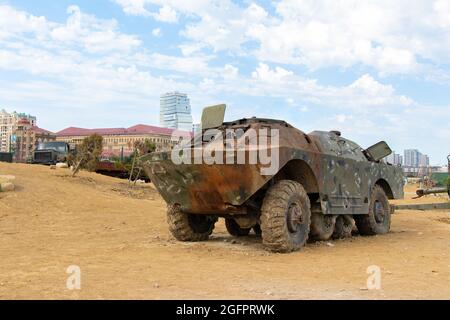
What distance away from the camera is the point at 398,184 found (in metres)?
12.6

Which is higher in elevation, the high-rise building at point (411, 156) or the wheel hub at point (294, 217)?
the high-rise building at point (411, 156)

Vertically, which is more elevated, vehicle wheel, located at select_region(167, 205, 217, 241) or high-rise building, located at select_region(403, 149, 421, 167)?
high-rise building, located at select_region(403, 149, 421, 167)

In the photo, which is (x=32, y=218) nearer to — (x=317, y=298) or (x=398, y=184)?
(x=398, y=184)

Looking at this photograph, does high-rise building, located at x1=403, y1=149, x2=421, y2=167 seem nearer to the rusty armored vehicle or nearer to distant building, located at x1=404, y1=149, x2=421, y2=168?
distant building, located at x1=404, y1=149, x2=421, y2=168

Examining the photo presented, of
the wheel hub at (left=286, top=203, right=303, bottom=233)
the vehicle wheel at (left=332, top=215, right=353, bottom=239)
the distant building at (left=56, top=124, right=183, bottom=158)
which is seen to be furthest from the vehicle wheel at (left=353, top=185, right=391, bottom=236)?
the distant building at (left=56, top=124, right=183, bottom=158)

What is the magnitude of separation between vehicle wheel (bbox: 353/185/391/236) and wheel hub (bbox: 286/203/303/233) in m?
3.31

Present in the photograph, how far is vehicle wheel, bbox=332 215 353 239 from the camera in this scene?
406 inches

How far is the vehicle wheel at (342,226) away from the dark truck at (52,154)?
828 inches

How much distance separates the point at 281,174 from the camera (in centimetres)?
900

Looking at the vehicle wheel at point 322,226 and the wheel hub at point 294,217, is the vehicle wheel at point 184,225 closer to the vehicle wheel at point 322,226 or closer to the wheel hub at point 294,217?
the vehicle wheel at point 322,226

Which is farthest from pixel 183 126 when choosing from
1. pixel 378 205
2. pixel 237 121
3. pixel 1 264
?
pixel 1 264

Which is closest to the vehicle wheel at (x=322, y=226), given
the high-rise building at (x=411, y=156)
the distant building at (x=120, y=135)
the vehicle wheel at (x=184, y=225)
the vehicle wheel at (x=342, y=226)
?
the vehicle wheel at (x=342, y=226)

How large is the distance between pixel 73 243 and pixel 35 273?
3.20 m

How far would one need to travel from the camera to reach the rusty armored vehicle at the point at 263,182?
7.69 meters
